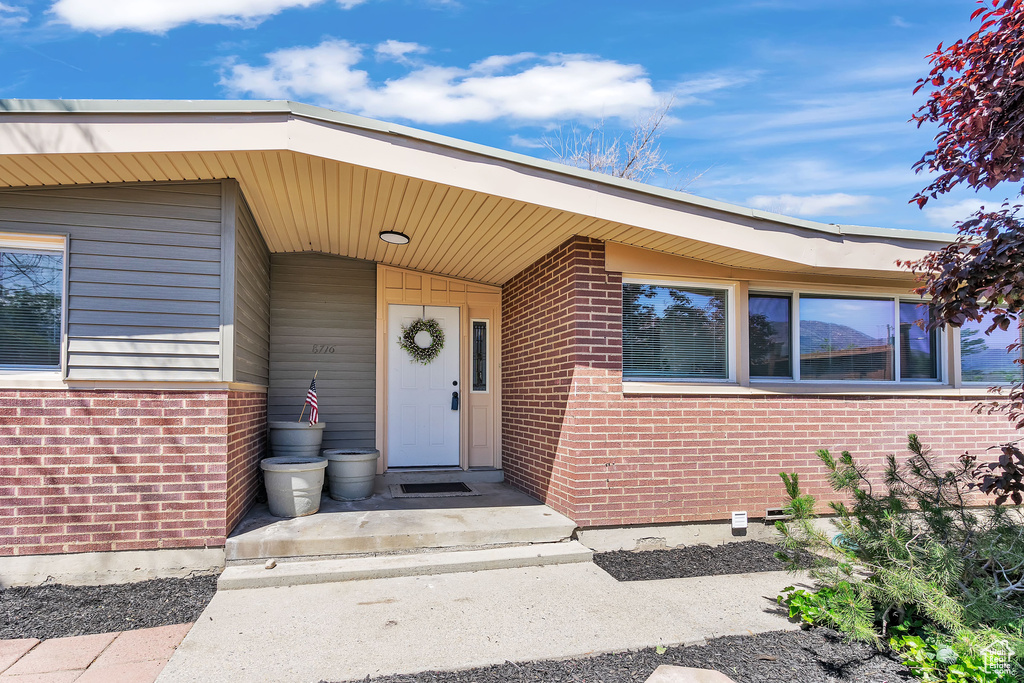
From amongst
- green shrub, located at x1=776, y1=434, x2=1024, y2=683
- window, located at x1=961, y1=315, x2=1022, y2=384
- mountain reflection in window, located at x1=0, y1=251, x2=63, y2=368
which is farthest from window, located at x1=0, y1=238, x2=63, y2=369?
window, located at x1=961, y1=315, x2=1022, y2=384

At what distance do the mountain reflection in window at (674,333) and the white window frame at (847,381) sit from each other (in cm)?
33

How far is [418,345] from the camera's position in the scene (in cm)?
710

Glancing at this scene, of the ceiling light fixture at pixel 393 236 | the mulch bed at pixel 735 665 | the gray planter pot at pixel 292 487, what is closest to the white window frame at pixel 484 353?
the ceiling light fixture at pixel 393 236

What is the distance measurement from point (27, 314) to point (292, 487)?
2265 mm

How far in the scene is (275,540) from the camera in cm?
435

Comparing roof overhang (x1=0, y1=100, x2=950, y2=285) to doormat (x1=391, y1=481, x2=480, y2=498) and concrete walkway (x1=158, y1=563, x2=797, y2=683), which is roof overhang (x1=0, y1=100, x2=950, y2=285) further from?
concrete walkway (x1=158, y1=563, x2=797, y2=683)

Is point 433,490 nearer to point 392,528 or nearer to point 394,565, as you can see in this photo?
point 392,528

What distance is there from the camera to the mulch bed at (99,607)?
11.5 feet

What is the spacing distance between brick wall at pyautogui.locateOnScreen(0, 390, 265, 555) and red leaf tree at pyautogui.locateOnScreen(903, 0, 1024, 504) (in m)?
4.67

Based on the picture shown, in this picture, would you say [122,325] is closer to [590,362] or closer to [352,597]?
[352,597]

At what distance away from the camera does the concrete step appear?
4.10m

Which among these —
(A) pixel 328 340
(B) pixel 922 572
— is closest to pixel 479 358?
(A) pixel 328 340

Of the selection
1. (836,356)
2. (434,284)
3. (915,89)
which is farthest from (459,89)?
(915,89)

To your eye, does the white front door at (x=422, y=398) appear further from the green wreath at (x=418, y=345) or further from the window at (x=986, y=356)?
the window at (x=986, y=356)
